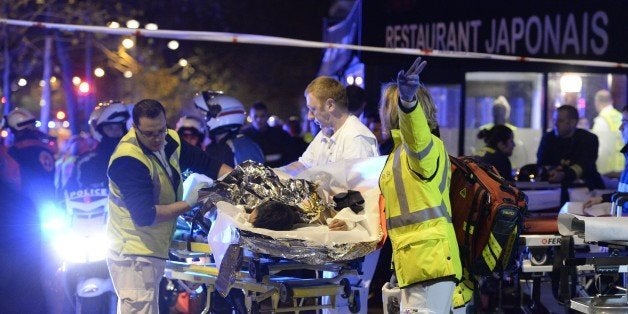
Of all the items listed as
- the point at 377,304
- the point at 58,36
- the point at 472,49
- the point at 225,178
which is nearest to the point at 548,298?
the point at 377,304

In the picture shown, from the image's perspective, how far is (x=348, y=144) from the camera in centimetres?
808

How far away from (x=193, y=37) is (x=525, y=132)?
7571 mm

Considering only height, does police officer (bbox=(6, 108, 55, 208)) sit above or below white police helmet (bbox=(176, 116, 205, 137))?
below

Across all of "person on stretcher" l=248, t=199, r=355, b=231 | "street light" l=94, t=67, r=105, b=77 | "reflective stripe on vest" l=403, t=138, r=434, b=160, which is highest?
"street light" l=94, t=67, r=105, b=77

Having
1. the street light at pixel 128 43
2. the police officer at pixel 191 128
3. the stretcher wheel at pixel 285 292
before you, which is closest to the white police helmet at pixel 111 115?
the police officer at pixel 191 128

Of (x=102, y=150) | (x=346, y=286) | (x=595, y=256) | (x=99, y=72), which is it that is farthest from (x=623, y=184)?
(x=99, y=72)

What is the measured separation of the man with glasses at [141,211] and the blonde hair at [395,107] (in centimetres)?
194

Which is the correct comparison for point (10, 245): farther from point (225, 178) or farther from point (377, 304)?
point (377, 304)

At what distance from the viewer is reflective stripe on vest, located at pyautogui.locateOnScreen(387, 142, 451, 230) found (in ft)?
19.7

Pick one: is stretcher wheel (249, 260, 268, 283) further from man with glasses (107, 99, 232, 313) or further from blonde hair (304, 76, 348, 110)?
blonde hair (304, 76, 348, 110)

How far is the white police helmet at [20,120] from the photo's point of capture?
12500 millimetres

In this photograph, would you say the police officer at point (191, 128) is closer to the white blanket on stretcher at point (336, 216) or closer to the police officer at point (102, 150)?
the police officer at point (102, 150)

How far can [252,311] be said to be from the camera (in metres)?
7.08

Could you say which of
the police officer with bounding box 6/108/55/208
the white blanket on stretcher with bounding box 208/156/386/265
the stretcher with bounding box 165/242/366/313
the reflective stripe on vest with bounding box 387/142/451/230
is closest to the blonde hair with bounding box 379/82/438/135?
the reflective stripe on vest with bounding box 387/142/451/230
